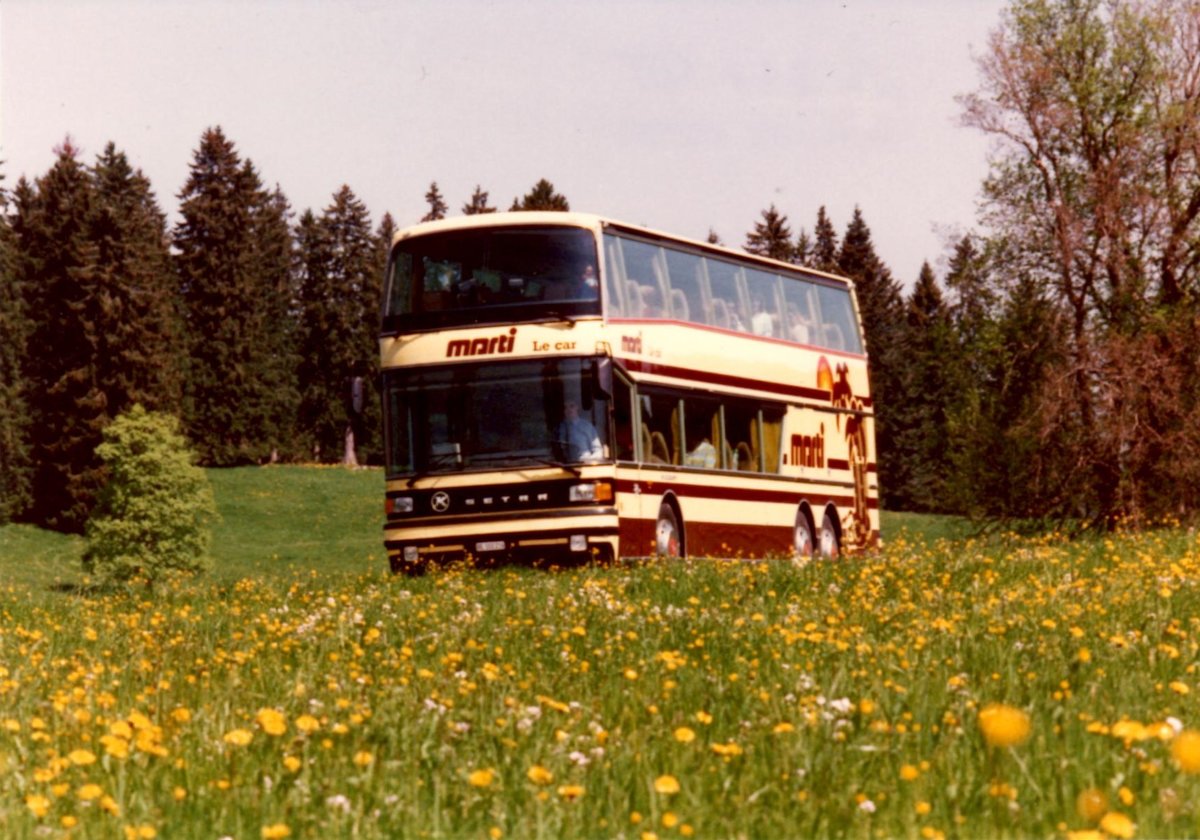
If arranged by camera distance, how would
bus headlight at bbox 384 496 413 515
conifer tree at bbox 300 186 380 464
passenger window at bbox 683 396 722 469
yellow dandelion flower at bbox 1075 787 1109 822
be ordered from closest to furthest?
yellow dandelion flower at bbox 1075 787 1109 822 → bus headlight at bbox 384 496 413 515 → passenger window at bbox 683 396 722 469 → conifer tree at bbox 300 186 380 464

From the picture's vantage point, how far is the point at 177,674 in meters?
8.71

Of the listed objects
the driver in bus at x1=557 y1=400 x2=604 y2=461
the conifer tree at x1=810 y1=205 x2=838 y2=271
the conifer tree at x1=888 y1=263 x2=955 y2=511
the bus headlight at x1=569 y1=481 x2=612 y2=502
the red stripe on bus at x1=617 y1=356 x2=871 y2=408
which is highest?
the conifer tree at x1=810 y1=205 x2=838 y2=271

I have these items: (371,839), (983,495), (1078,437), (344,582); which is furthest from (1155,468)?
(371,839)

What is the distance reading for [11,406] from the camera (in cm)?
7925

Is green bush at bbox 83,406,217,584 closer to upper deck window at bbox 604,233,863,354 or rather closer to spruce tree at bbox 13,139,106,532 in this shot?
spruce tree at bbox 13,139,106,532

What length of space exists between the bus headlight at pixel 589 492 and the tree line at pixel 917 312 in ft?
10.1

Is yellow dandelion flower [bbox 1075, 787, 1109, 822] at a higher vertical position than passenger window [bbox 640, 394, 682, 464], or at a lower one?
lower

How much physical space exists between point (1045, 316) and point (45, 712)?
95.7 ft

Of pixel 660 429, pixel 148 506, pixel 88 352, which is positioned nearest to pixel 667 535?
pixel 660 429

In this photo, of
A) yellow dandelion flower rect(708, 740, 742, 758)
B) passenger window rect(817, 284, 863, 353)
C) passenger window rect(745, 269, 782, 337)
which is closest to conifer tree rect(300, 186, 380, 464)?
passenger window rect(817, 284, 863, 353)

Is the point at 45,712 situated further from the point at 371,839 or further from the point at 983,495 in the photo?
the point at 983,495

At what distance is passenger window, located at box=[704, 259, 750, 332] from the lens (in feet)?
83.6

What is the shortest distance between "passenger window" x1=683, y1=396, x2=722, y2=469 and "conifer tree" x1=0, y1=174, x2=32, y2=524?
59.6 metres

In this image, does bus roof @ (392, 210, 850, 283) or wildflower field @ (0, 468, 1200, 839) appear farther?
bus roof @ (392, 210, 850, 283)
